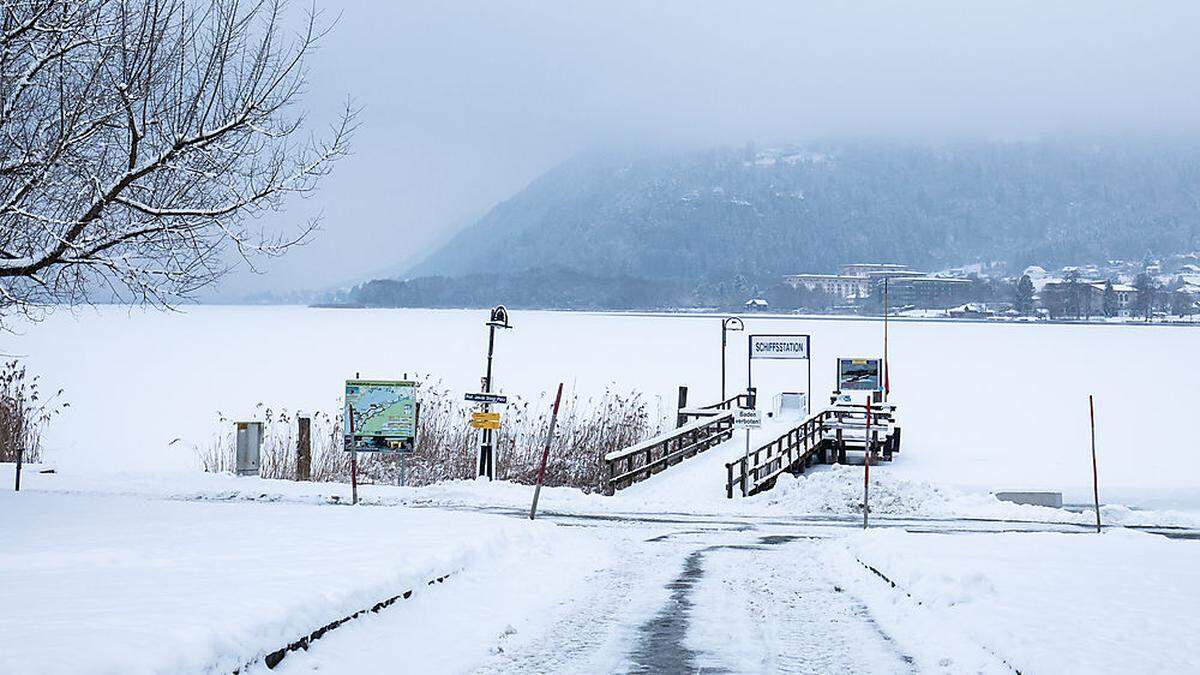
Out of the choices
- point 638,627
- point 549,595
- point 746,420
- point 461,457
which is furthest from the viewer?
point 461,457

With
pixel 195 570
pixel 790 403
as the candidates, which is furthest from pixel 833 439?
pixel 195 570

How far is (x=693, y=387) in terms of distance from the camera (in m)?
62.4

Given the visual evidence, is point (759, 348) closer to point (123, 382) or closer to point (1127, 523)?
point (1127, 523)

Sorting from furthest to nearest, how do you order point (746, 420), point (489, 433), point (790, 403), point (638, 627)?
point (790, 403) < point (489, 433) < point (746, 420) < point (638, 627)

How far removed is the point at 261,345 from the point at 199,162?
90841 millimetres

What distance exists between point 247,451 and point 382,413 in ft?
9.24

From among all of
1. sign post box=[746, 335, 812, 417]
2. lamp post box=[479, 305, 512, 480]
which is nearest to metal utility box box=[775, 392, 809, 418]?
sign post box=[746, 335, 812, 417]

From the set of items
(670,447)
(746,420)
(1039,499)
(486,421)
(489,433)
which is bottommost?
(1039,499)

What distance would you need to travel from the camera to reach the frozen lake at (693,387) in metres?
33.2

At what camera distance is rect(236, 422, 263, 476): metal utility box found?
24.2 metres

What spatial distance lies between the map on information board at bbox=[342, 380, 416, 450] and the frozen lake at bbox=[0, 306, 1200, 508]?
7.48m

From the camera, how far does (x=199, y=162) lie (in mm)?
15469

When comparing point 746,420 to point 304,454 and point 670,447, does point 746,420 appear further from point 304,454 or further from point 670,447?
point 304,454

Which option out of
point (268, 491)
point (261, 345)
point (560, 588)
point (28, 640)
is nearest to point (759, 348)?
point (268, 491)
